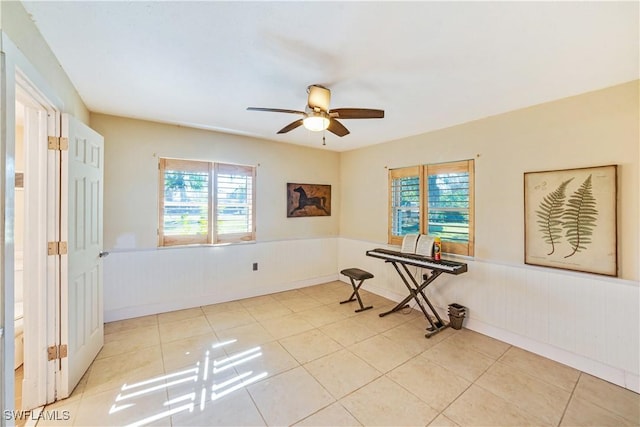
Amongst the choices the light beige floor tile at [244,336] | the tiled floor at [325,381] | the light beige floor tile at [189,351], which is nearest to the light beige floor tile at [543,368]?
the tiled floor at [325,381]

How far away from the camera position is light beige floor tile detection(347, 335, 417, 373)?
7.90 ft

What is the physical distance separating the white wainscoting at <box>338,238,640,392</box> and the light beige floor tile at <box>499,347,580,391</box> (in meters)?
0.09

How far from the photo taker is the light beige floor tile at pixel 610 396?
6.13ft

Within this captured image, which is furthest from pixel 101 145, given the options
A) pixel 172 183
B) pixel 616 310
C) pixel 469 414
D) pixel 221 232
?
pixel 616 310

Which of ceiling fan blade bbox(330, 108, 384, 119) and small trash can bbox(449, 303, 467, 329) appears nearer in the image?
ceiling fan blade bbox(330, 108, 384, 119)

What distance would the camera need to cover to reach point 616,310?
85.4 inches

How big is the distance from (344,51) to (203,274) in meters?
3.34

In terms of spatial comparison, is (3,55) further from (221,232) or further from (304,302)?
(304,302)

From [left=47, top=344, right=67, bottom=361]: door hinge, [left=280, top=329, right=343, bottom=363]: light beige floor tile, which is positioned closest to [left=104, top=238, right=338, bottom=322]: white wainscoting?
[left=47, top=344, right=67, bottom=361]: door hinge

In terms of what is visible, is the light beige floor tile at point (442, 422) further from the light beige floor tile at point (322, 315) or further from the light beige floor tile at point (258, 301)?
the light beige floor tile at point (258, 301)

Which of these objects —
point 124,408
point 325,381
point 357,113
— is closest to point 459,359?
point 325,381

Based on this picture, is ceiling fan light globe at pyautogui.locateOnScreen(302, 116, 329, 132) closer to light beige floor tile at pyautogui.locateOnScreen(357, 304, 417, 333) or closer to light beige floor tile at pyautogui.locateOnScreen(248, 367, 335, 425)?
light beige floor tile at pyautogui.locateOnScreen(248, 367, 335, 425)

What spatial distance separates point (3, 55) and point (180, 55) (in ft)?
3.03

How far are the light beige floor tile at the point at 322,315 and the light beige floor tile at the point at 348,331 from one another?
9 centimetres
